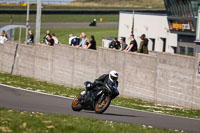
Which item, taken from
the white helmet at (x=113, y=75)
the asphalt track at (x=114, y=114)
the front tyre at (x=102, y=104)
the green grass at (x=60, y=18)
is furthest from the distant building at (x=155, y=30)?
the white helmet at (x=113, y=75)

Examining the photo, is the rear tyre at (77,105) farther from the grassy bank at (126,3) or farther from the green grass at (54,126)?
the grassy bank at (126,3)

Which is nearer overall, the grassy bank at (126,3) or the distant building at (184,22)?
the distant building at (184,22)

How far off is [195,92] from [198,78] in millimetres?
556

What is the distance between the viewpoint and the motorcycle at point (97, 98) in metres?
15.1

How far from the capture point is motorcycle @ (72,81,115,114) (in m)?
15.1

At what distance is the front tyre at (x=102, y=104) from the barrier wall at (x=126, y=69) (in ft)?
23.2

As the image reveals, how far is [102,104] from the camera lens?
1538 cm

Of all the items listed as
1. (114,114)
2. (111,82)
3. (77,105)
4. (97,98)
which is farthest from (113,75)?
(114,114)

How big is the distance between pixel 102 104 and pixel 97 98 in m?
0.21

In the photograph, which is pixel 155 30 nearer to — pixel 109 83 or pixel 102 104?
pixel 102 104

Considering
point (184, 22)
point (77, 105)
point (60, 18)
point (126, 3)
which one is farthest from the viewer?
point (126, 3)

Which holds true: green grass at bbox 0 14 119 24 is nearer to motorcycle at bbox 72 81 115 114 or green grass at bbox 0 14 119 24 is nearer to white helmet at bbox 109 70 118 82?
motorcycle at bbox 72 81 115 114

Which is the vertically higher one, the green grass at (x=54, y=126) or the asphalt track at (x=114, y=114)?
the green grass at (x=54, y=126)

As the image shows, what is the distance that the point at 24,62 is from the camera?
111 feet
